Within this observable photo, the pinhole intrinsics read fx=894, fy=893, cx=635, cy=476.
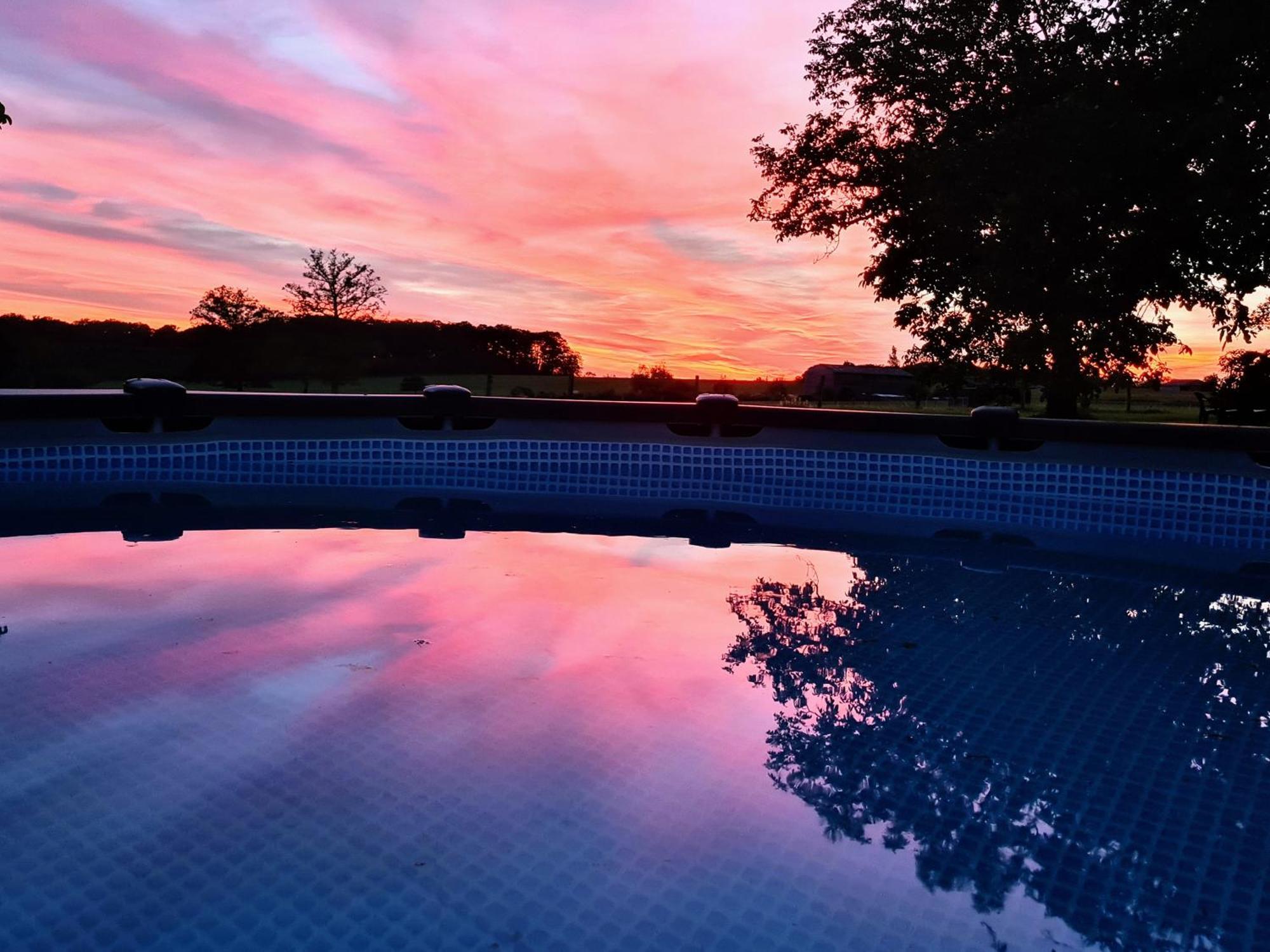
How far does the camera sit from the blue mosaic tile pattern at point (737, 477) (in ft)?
28.6

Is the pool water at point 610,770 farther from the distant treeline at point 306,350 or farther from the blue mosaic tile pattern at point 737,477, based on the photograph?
the distant treeline at point 306,350

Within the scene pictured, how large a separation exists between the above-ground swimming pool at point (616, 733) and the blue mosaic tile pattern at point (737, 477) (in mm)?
733

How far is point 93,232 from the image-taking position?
14133mm

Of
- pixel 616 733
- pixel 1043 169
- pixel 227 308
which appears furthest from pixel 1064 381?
pixel 227 308

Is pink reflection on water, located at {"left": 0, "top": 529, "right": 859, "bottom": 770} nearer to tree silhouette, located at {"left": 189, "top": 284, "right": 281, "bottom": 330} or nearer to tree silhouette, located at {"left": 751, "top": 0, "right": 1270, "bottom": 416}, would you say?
tree silhouette, located at {"left": 751, "top": 0, "right": 1270, "bottom": 416}

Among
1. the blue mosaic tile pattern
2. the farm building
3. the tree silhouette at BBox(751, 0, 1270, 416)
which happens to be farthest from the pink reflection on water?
the farm building

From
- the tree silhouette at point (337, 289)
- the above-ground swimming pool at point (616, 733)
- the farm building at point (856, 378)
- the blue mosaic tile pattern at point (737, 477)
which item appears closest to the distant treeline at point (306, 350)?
the tree silhouette at point (337, 289)

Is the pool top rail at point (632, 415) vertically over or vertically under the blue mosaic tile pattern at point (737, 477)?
over

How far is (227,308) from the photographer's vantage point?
111 ft

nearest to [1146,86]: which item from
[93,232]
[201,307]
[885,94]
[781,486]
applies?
[885,94]

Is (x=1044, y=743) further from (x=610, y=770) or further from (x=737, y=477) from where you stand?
(x=737, y=477)

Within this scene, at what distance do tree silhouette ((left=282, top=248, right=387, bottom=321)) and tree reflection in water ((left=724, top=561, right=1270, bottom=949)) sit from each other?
31.4 meters

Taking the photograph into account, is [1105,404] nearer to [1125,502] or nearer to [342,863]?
[1125,502]

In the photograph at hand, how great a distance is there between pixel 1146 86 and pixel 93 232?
17.3 meters
